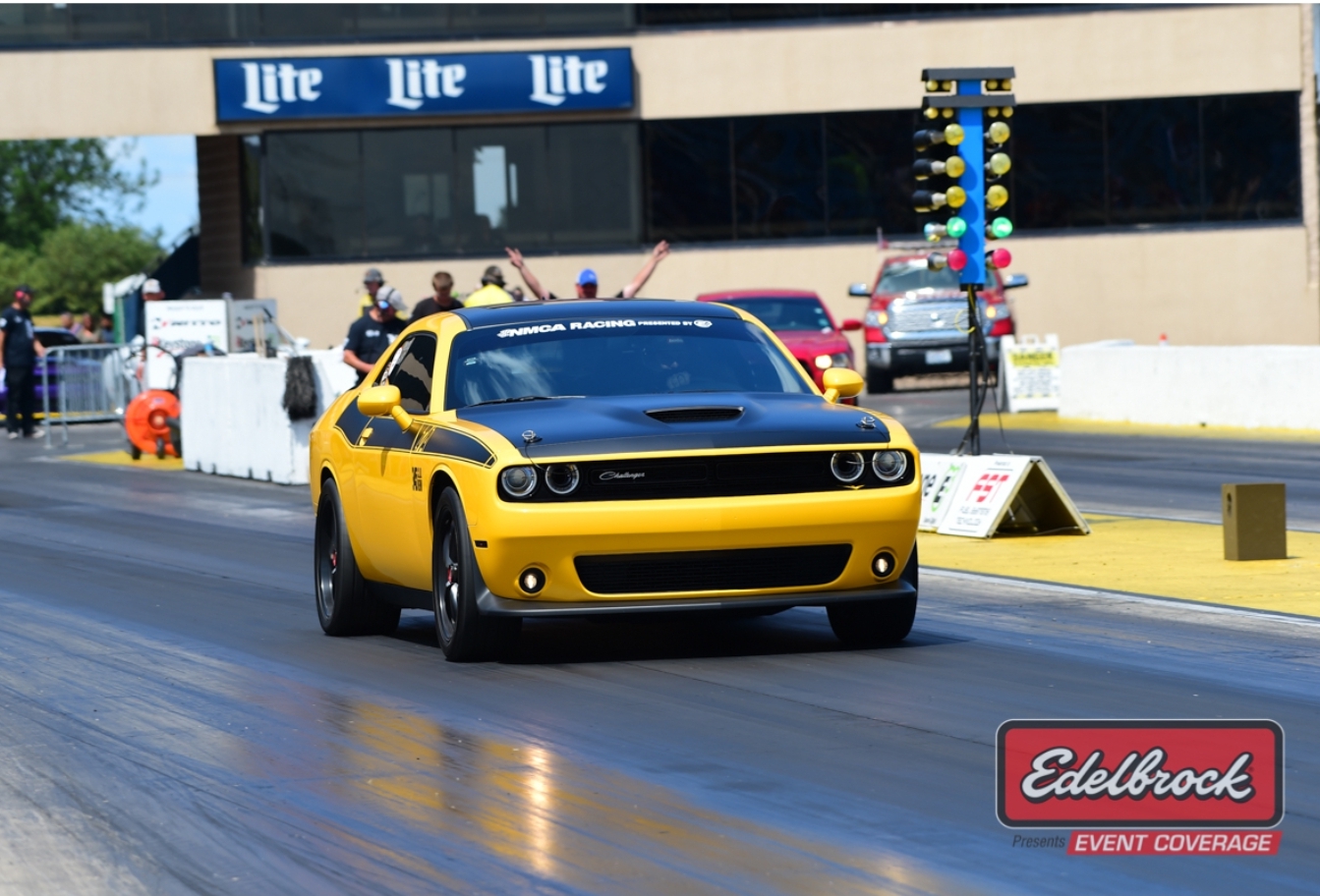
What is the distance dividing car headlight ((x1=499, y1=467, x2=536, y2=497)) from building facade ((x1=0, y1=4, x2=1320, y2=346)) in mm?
32401

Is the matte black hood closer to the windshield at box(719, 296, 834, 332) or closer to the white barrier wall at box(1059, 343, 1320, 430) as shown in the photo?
the white barrier wall at box(1059, 343, 1320, 430)

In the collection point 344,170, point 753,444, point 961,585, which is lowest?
point 961,585

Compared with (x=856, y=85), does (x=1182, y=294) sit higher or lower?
lower

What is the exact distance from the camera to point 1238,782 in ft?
21.0

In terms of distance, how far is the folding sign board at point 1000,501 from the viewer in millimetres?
15773

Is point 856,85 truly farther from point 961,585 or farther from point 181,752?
point 181,752

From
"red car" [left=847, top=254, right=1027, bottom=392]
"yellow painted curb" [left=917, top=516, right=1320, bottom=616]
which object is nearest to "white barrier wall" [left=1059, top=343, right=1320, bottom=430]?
"red car" [left=847, top=254, right=1027, bottom=392]

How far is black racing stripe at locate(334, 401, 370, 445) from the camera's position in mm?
11398

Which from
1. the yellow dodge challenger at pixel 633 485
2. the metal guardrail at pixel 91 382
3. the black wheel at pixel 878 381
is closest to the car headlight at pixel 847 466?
the yellow dodge challenger at pixel 633 485

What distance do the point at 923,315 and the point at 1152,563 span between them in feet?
70.2

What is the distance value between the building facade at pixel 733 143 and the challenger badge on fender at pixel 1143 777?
35.0 metres

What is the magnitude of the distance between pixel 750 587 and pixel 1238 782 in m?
3.39

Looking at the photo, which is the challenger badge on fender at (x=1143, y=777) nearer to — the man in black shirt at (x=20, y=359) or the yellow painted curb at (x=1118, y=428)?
the yellow painted curb at (x=1118, y=428)

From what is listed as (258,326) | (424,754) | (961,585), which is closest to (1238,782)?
(424,754)
